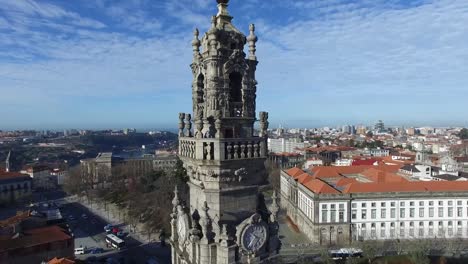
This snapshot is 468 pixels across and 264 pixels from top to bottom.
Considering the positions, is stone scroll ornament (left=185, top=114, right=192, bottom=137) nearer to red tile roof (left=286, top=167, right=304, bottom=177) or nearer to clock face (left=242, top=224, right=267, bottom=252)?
clock face (left=242, top=224, right=267, bottom=252)

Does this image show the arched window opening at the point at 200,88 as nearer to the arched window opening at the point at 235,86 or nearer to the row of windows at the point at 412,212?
the arched window opening at the point at 235,86

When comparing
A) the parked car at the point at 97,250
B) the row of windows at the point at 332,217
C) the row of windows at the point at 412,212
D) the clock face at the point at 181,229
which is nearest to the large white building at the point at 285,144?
the row of windows at the point at 412,212

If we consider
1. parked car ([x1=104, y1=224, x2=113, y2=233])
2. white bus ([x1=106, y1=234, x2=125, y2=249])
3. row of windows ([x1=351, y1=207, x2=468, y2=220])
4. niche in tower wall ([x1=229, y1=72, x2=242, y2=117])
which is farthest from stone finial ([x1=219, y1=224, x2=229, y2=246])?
parked car ([x1=104, y1=224, x2=113, y2=233])

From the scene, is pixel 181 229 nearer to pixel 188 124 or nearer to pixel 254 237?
pixel 254 237

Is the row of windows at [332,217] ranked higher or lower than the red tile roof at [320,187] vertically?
lower

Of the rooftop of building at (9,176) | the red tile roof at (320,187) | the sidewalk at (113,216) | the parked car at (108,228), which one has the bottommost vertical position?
the sidewalk at (113,216)

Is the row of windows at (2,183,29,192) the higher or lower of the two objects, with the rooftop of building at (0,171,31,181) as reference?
lower

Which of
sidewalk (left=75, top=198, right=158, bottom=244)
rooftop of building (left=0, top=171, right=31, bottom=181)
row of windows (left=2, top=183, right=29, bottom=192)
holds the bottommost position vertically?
sidewalk (left=75, top=198, right=158, bottom=244)
